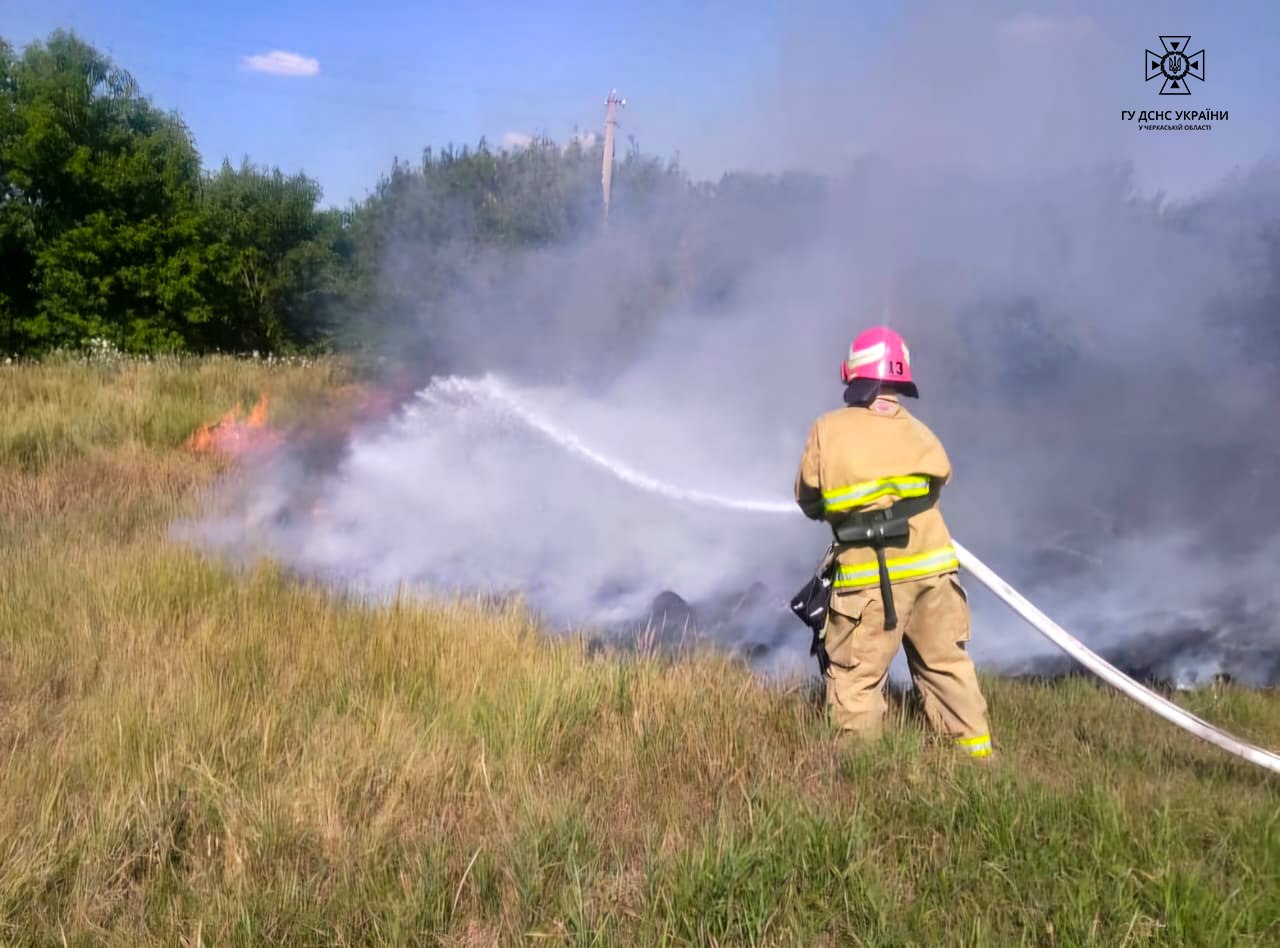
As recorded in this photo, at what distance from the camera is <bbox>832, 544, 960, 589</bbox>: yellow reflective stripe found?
12.1 feet

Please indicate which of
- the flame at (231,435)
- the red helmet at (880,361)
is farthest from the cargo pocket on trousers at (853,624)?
the flame at (231,435)

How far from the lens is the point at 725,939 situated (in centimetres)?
248

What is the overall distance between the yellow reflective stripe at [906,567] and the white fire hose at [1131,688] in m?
0.10

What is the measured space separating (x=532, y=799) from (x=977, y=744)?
5.65 ft

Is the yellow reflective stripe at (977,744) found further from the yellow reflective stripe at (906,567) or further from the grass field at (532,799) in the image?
the yellow reflective stripe at (906,567)

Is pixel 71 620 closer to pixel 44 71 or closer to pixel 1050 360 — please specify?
pixel 1050 360

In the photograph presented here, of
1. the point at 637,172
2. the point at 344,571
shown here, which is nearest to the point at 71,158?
the point at 637,172

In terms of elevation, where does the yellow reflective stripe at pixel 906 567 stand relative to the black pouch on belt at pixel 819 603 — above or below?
above

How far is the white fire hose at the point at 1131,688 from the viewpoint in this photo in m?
3.51

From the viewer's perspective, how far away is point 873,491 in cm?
367

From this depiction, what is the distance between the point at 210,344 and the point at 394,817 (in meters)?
26.7

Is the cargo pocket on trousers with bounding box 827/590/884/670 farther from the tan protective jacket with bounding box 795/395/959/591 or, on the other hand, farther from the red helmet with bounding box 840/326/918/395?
the red helmet with bounding box 840/326/918/395

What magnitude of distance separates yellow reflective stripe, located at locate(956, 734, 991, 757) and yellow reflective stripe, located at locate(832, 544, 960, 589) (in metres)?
0.64

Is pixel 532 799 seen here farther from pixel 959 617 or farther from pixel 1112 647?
pixel 1112 647
